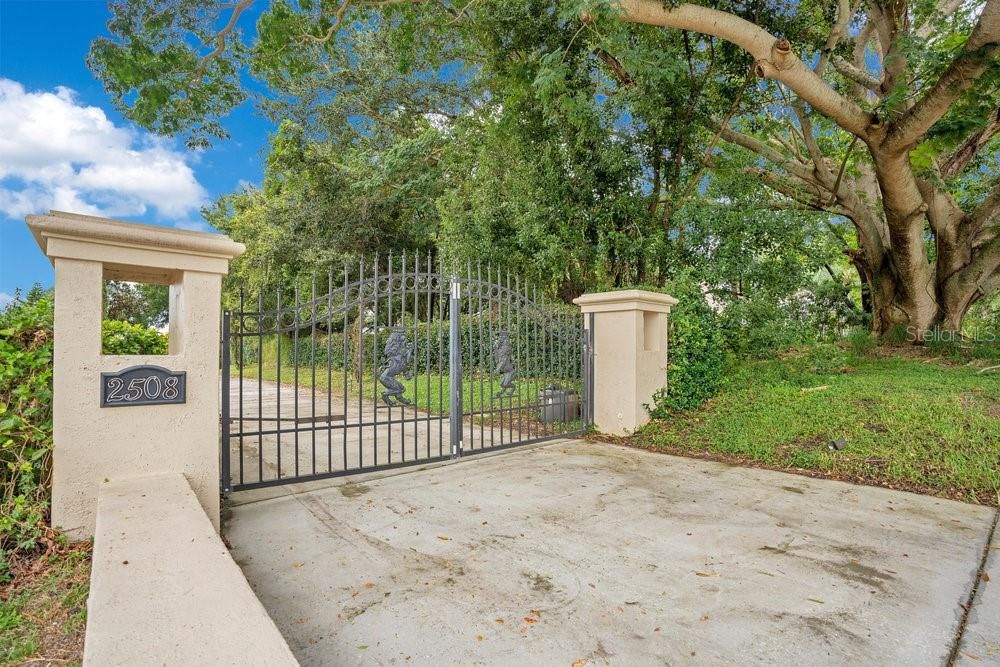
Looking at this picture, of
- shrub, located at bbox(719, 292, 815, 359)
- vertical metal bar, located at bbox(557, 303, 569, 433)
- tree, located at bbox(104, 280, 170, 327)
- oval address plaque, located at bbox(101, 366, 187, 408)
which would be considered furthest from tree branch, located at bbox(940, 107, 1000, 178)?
tree, located at bbox(104, 280, 170, 327)

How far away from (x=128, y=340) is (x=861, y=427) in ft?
23.9

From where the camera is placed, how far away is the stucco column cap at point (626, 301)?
6352mm

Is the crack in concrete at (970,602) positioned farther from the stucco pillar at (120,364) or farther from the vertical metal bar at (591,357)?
the vertical metal bar at (591,357)

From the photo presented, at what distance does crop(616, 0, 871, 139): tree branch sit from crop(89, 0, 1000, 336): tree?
23mm

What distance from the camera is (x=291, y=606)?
245 centimetres

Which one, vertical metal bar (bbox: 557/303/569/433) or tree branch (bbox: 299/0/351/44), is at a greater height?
tree branch (bbox: 299/0/351/44)

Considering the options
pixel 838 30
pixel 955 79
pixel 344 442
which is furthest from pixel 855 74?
pixel 344 442

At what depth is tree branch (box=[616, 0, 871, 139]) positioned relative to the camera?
242 inches

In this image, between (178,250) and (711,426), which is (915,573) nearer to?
(711,426)

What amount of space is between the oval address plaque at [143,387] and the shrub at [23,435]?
0.28 metres

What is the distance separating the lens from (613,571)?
285cm

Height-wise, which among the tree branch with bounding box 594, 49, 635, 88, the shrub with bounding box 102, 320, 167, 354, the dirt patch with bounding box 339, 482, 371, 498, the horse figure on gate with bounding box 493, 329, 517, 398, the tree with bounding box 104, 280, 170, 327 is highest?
the tree branch with bounding box 594, 49, 635, 88

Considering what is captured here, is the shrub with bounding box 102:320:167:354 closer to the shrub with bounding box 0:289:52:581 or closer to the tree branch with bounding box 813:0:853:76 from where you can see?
the shrub with bounding box 0:289:52:581

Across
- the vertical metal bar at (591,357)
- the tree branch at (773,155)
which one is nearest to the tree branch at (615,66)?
the tree branch at (773,155)
